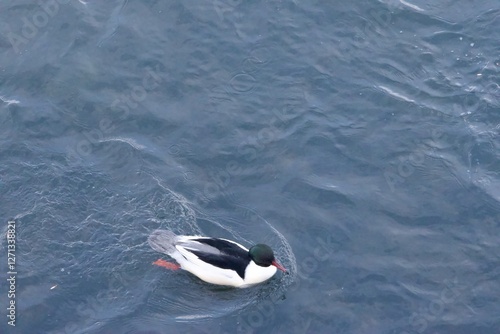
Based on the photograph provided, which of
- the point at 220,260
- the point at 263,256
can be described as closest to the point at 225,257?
the point at 220,260

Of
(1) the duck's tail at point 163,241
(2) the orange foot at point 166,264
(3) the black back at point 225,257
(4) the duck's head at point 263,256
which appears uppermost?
(4) the duck's head at point 263,256

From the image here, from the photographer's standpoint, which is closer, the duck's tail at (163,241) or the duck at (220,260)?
the duck at (220,260)

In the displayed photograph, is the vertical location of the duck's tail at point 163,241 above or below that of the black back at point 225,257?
below

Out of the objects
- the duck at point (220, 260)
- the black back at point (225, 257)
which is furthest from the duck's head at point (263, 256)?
the black back at point (225, 257)

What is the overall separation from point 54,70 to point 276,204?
6.05 meters

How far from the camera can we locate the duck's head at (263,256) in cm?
1486

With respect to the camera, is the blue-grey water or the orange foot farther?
the orange foot

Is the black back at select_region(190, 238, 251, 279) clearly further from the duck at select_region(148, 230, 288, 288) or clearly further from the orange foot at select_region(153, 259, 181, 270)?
the orange foot at select_region(153, 259, 181, 270)

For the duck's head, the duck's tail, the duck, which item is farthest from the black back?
the duck's tail

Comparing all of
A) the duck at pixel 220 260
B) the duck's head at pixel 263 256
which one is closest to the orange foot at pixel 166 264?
the duck at pixel 220 260

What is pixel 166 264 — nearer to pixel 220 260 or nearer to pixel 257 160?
pixel 220 260

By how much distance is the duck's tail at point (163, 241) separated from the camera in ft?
49.7

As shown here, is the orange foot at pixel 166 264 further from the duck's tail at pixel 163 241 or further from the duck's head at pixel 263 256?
the duck's head at pixel 263 256

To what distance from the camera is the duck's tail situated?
49.7 feet
